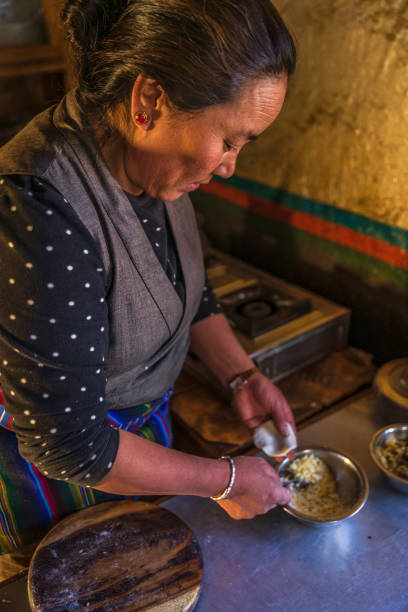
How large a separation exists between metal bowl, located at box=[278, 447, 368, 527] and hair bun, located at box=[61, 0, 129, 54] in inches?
44.8

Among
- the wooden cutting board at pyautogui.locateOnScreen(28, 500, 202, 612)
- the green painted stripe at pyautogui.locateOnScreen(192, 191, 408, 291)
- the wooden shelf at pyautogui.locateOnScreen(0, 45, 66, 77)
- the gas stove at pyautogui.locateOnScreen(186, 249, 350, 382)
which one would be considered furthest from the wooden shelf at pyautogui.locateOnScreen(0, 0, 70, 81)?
the wooden cutting board at pyautogui.locateOnScreen(28, 500, 202, 612)

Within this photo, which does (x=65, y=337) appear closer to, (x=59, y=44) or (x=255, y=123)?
(x=255, y=123)

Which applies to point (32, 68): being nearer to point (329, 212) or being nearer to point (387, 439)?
point (329, 212)

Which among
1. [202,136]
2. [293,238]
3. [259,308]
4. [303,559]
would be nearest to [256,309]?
[259,308]

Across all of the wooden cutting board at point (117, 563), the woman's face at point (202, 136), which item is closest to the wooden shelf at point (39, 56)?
the woman's face at point (202, 136)

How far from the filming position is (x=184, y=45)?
2.96 feet

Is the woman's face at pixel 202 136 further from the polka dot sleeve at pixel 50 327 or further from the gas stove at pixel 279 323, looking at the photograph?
the gas stove at pixel 279 323

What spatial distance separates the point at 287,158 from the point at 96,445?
1.51 meters

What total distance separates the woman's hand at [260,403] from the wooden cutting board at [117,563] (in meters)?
0.40

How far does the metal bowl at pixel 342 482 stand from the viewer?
124 centimetres

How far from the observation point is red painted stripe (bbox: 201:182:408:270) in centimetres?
185

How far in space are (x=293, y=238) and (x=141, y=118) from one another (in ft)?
4.39

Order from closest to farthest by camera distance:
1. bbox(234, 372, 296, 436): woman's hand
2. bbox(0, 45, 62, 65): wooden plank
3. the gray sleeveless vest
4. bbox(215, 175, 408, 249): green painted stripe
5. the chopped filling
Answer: the gray sleeveless vest → the chopped filling → bbox(234, 372, 296, 436): woman's hand → bbox(215, 175, 408, 249): green painted stripe → bbox(0, 45, 62, 65): wooden plank

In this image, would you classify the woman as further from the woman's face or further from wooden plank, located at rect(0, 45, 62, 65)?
wooden plank, located at rect(0, 45, 62, 65)
